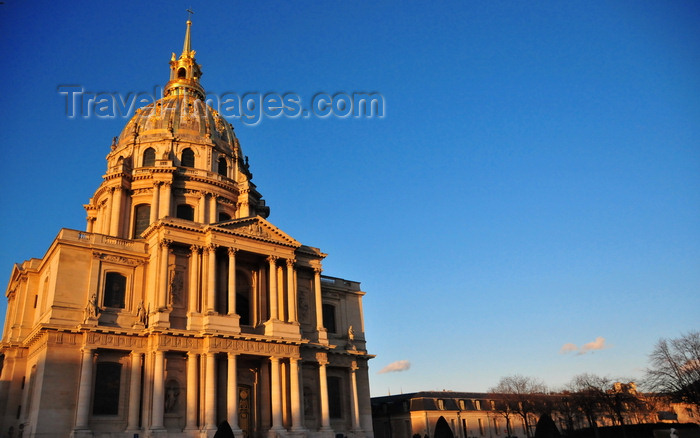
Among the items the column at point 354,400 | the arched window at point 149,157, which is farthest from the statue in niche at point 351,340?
the arched window at point 149,157

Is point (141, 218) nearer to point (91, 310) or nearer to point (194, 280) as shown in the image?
point (194, 280)

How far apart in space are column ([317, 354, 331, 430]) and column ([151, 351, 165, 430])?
1159 centimetres

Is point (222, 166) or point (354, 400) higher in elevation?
point (222, 166)

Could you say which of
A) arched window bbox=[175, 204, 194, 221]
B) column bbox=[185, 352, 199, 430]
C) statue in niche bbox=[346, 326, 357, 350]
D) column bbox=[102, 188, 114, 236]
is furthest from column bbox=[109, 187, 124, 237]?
statue in niche bbox=[346, 326, 357, 350]

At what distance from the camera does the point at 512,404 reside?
222 feet

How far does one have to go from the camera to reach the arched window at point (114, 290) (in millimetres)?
36875

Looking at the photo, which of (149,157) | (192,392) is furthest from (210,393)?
(149,157)

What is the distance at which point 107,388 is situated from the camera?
34.2 m

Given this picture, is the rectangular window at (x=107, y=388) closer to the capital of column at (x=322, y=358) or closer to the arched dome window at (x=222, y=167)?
the capital of column at (x=322, y=358)

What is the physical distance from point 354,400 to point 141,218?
2326 cm

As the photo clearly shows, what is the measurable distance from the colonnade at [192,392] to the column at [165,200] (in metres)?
14.9

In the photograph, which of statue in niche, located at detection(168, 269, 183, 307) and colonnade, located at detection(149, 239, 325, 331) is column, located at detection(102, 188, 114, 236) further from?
statue in niche, located at detection(168, 269, 183, 307)

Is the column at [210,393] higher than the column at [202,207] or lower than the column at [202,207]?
lower

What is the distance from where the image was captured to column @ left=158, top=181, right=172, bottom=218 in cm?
4719
